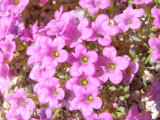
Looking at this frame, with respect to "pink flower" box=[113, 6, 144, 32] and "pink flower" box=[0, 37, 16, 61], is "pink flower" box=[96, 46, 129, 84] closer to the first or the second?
"pink flower" box=[113, 6, 144, 32]

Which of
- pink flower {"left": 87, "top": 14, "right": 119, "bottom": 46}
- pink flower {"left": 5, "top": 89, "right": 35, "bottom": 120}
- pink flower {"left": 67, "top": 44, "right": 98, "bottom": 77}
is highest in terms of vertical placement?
pink flower {"left": 87, "top": 14, "right": 119, "bottom": 46}

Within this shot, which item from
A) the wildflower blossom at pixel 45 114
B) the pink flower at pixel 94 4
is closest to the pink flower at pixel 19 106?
the wildflower blossom at pixel 45 114

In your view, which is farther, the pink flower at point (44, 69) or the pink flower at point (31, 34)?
the pink flower at point (31, 34)

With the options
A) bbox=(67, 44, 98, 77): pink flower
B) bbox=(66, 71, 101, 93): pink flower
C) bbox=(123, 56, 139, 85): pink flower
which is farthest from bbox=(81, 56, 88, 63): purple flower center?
bbox=(123, 56, 139, 85): pink flower

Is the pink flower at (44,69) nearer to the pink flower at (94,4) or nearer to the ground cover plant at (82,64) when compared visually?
the ground cover plant at (82,64)

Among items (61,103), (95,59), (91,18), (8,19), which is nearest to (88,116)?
(61,103)

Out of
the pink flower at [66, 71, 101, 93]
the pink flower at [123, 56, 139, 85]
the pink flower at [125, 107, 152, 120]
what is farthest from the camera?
the pink flower at [123, 56, 139, 85]
